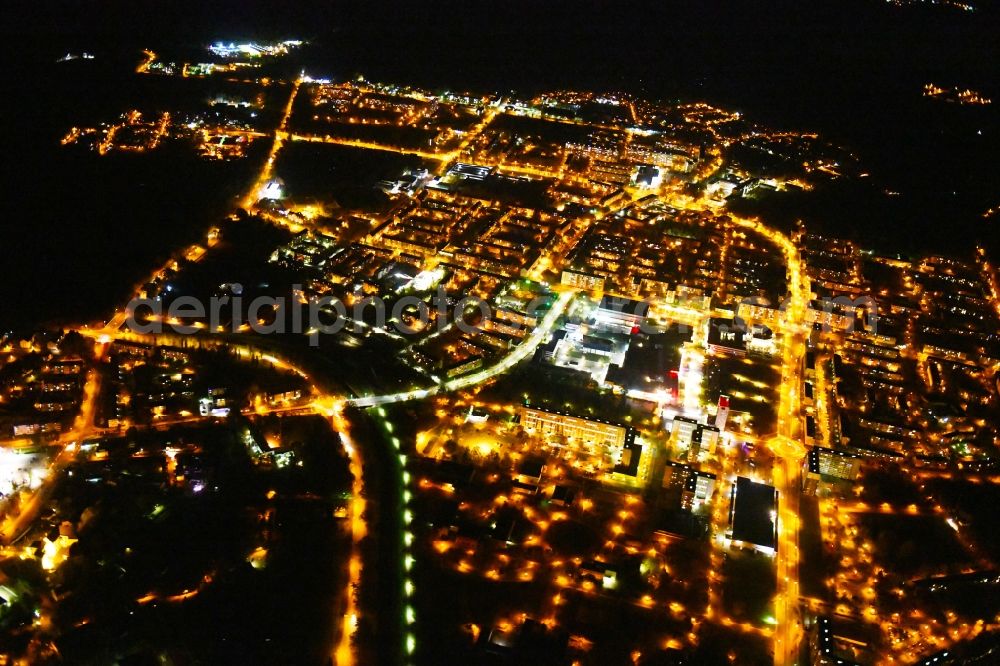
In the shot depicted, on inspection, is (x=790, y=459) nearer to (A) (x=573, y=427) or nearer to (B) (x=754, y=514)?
(B) (x=754, y=514)

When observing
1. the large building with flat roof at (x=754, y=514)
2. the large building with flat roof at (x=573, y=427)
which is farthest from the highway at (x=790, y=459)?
the large building with flat roof at (x=573, y=427)

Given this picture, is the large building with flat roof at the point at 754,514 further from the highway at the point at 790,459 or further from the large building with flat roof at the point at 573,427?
the large building with flat roof at the point at 573,427

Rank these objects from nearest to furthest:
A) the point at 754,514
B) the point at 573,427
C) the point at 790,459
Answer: the point at 754,514
the point at 790,459
the point at 573,427

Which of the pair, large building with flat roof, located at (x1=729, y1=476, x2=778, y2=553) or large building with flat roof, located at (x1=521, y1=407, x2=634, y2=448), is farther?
large building with flat roof, located at (x1=521, y1=407, x2=634, y2=448)

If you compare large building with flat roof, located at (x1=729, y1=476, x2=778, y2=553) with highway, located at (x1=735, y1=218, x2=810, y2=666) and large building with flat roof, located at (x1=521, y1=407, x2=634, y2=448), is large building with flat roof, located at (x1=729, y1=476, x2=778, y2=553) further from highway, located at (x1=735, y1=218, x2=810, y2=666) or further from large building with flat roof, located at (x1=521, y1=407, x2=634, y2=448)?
large building with flat roof, located at (x1=521, y1=407, x2=634, y2=448)

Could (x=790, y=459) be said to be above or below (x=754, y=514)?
above

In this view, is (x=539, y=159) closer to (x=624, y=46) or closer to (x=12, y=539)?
(x=624, y=46)

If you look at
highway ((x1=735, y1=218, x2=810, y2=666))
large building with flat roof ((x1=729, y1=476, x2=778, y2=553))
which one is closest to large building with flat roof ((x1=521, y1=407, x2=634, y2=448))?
large building with flat roof ((x1=729, y1=476, x2=778, y2=553))

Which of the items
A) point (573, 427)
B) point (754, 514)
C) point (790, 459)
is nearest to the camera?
point (754, 514)

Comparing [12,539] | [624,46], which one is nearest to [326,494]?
[12,539]

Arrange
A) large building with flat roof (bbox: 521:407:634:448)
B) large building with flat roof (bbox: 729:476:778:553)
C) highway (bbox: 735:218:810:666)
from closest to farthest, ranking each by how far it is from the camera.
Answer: highway (bbox: 735:218:810:666)
large building with flat roof (bbox: 729:476:778:553)
large building with flat roof (bbox: 521:407:634:448)

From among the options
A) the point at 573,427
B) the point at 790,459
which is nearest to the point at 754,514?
the point at 790,459
